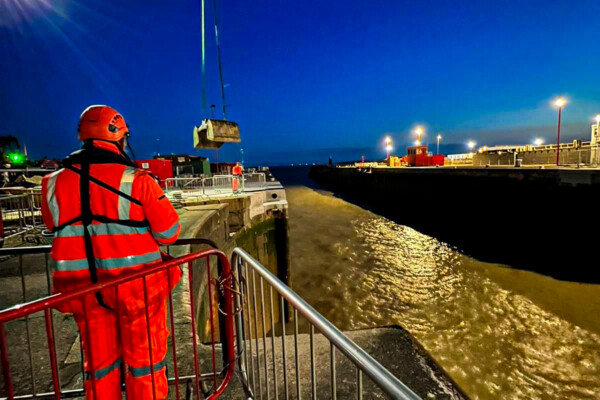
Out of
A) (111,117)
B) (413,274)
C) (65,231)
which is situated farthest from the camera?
(413,274)

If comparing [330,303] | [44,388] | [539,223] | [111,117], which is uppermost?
[111,117]

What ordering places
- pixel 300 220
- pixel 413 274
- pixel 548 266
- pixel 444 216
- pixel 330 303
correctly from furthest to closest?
pixel 300 220 < pixel 444 216 < pixel 413 274 < pixel 548 266 < pixel 330 303

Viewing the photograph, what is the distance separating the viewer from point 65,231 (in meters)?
1.87

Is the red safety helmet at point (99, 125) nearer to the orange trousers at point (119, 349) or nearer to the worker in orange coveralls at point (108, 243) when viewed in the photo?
the worker in orange coveralls at point (108, 243)

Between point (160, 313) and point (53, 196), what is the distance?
3.33ft

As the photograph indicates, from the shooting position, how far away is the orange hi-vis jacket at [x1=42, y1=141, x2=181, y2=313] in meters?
1.87

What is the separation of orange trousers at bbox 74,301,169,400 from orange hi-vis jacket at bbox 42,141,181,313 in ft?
0.34

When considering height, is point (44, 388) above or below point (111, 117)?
below

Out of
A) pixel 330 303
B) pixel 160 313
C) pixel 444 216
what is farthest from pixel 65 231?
pixel 444 216

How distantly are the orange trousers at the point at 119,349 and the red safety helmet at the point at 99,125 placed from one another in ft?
3.60

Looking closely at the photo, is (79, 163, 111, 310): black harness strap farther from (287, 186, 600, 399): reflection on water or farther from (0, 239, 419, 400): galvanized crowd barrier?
(287, 186, 600, 399): reflection on water

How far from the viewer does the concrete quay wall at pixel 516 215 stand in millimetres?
12656

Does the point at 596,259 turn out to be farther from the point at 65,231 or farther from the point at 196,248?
the point at 65,231

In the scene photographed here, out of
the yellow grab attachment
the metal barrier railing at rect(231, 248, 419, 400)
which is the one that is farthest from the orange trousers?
the yellow grab attachment
